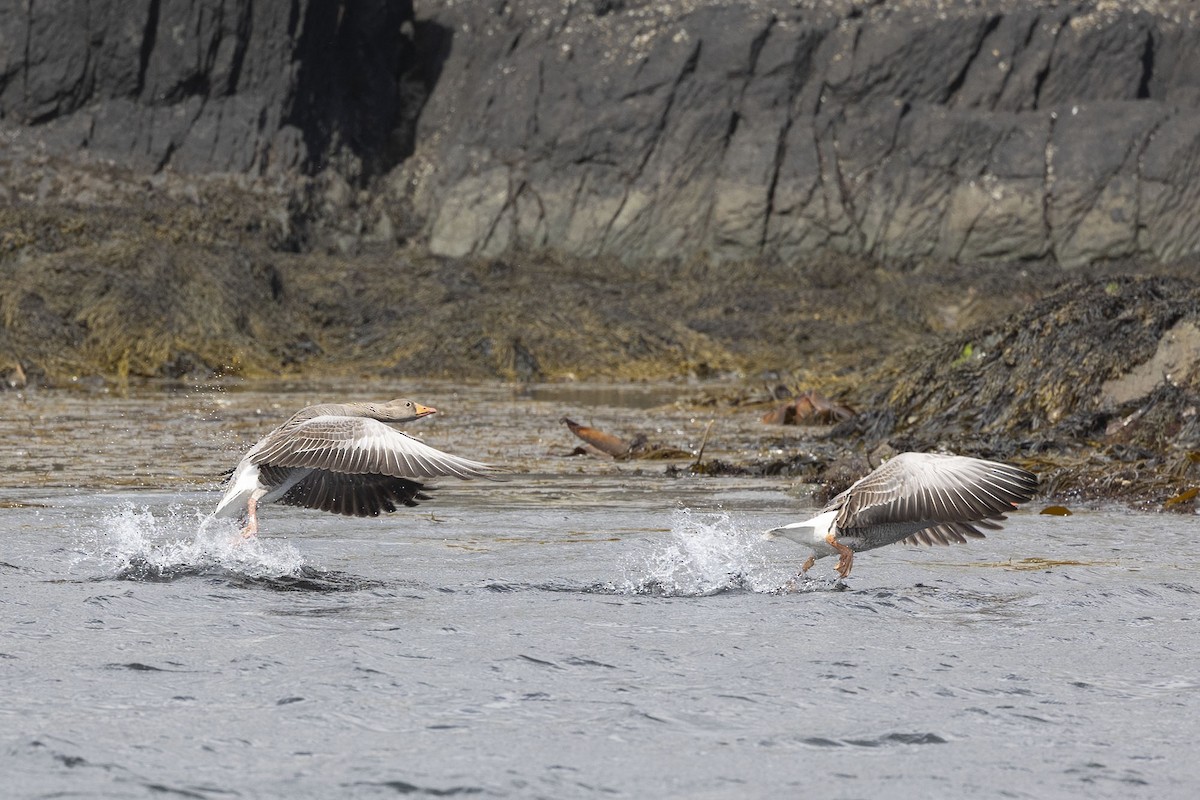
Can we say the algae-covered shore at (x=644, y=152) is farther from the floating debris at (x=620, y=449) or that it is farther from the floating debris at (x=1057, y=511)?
the floating debris at (x=1057, y=511)

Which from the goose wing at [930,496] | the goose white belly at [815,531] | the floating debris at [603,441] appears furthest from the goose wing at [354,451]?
the floating debris at [603,441]

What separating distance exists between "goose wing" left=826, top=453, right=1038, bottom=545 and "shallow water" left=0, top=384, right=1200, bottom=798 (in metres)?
0.29

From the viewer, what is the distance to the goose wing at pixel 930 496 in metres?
6.86

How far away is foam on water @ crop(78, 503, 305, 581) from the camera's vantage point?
23.7 feet

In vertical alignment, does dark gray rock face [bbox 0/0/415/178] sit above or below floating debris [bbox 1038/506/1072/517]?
above

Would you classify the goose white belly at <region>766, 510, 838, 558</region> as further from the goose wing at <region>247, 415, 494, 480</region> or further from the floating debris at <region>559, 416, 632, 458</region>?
the floating debris at <region>559, 416, 632, 458</region>

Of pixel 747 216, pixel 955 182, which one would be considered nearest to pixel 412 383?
pixel 747 216

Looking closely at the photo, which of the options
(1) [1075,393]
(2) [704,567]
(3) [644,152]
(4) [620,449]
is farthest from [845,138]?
(2) [704,567]

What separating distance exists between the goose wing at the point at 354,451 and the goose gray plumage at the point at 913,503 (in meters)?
1.51

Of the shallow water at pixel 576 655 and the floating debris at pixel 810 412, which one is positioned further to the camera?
the floating debris at pixel 810 412

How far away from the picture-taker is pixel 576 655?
5.63 meters

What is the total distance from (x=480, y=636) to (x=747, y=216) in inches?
1098

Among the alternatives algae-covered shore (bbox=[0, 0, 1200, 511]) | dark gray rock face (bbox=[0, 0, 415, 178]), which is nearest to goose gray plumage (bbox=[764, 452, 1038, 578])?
algae-covered shore (bbox=[0, 0, 1200, 511])

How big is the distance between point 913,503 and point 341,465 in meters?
2.45
